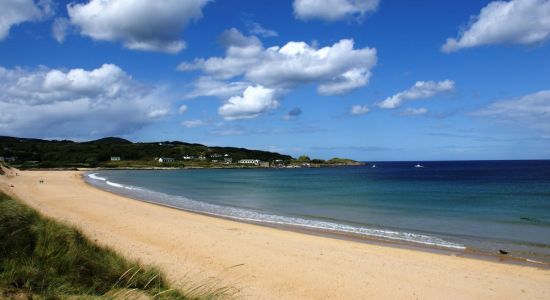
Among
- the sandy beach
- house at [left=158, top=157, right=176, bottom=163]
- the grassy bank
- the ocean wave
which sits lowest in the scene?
the ocean wave

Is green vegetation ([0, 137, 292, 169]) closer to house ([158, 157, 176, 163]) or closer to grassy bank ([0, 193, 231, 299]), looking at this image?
house ([158, 157, 176, 163])

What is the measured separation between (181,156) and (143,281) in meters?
172

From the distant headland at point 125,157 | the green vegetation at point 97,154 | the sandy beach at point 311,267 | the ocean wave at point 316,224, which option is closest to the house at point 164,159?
the distant headland at point 125,157

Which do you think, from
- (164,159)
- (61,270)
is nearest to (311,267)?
(61,270)

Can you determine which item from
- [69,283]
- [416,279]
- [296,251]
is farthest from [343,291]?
[69,283]

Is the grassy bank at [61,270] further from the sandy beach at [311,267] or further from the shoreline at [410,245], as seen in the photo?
the shoreline at [410,245]

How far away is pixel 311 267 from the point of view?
10.5 metres

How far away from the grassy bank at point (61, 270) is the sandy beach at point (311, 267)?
1.61 meters

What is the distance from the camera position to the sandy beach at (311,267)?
344 inches

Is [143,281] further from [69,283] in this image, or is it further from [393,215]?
[393,215]

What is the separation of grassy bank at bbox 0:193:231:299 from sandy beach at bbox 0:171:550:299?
5.29 ft

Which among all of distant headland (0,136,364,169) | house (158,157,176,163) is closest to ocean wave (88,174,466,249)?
distant headland (0,136,364,169)

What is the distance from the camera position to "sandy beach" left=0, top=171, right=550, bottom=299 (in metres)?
8.74

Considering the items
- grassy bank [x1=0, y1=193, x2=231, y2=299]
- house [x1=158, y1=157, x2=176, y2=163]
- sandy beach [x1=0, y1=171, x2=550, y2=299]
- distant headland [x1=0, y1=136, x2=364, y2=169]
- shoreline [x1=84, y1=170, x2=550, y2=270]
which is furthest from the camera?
house [x1=158, y1=157, x2=176, y2=163]
